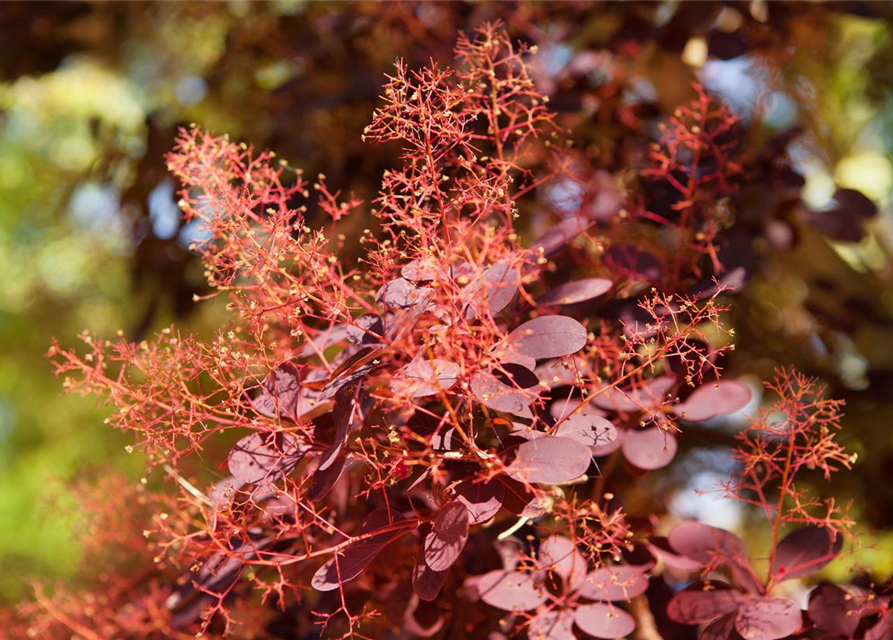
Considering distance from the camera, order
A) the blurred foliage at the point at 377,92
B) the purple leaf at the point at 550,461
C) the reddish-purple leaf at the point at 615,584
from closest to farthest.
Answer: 1. the purple leaf at the point at 550,461
2. the reddish-purple leaf at the point at 615,584
3. the blurred foliage at the point at 377,92

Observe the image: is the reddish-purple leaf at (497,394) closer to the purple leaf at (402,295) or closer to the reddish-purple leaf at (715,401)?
the purple leaf at (402,295)

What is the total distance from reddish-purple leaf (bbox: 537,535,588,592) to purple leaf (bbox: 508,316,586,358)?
0.51 ft

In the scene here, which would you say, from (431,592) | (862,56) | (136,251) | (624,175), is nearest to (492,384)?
(431,592)

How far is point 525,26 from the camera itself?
104 cm

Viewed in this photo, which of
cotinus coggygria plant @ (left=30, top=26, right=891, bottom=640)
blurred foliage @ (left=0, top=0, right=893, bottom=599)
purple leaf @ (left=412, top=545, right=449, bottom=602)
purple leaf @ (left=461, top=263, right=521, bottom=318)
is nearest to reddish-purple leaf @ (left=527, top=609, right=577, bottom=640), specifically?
cotinus coggygria plant @ (left=30, top=26, right=891, bottom=640)

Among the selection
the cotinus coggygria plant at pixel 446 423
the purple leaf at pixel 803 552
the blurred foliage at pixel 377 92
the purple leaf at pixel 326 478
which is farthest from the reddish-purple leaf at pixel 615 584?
the blurred foliage at pixel 377 92

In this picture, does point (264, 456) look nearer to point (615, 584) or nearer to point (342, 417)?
point (342, 417)

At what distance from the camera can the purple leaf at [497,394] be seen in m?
0.49

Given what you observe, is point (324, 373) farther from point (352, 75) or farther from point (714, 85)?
point (714, 85)

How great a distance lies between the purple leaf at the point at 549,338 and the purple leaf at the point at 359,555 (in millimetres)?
142

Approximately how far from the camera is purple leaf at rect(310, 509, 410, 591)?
1.65 ft

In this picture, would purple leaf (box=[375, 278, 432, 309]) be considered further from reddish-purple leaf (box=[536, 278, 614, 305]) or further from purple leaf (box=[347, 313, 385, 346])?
reddish-purple leaf (box=[536, 278, 614, 305])

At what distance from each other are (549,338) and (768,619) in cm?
25

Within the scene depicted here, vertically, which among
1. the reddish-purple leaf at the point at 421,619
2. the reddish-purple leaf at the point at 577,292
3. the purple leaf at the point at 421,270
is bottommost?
the reddish-purple leaf at the point at 421,619
